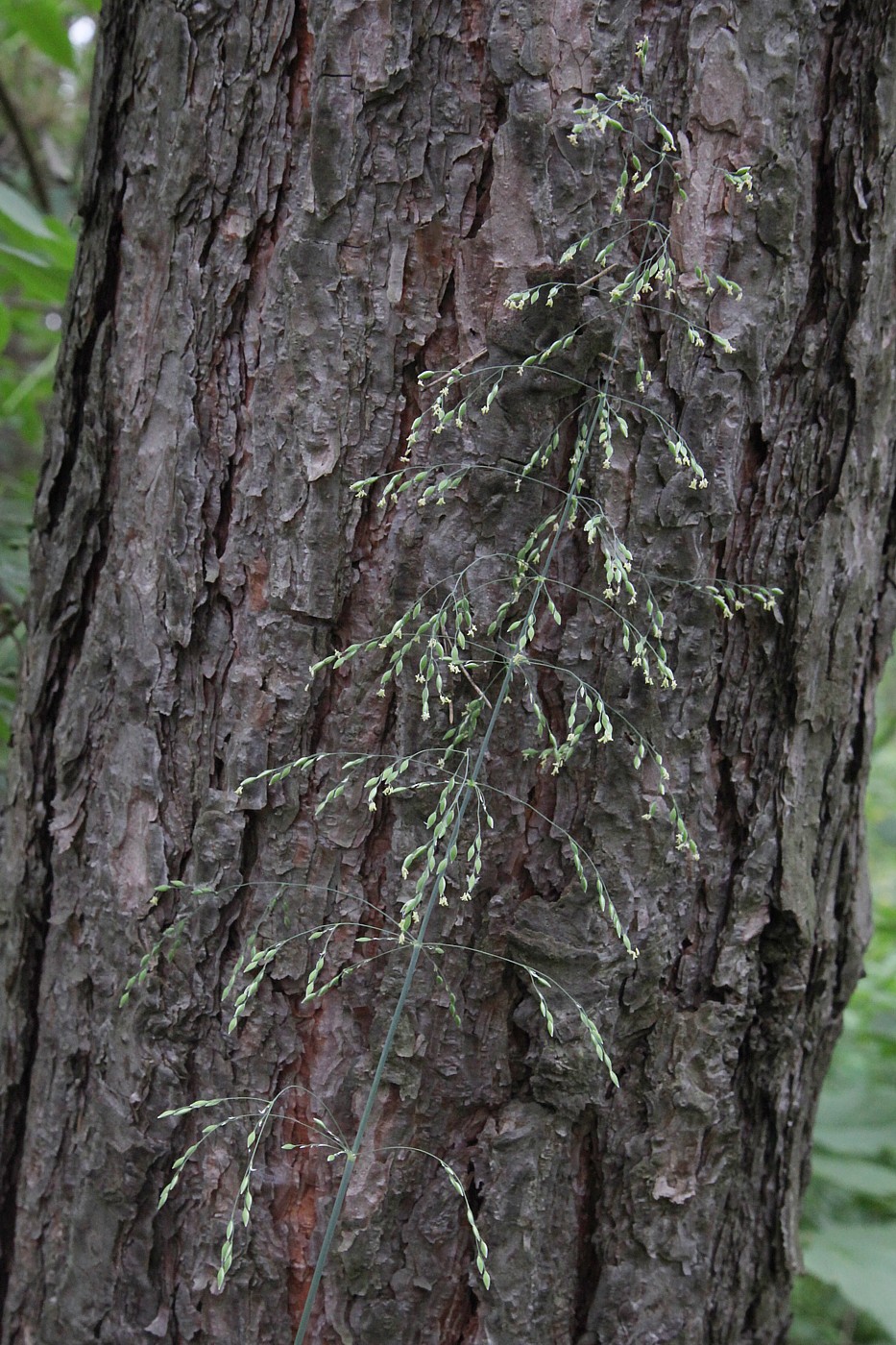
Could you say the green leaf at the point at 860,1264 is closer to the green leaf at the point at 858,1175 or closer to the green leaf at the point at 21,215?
the green leaf at the point at 858,1175

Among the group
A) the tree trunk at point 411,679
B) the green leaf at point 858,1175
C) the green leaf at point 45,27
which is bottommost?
the green leaf at point 858,1175

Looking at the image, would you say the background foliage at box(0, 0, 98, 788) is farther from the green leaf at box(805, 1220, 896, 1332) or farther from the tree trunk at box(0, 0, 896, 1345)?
the green leaf at box(805, 1220, 896, 1332)

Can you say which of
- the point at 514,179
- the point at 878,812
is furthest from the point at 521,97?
the point at 878,812

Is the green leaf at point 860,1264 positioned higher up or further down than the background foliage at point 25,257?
further down

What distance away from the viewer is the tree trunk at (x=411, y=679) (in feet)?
3.67

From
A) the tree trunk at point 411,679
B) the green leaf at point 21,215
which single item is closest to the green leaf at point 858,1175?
the tree trunk at point 411,679

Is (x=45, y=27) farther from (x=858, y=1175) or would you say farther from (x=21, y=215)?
(x=858, y=1175)

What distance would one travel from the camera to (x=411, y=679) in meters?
1.17

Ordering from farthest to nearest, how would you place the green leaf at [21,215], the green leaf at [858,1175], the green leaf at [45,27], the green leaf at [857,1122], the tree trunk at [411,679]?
1. the green leaf at [857,1122]
2. the green leaf at [858,1175]
3. the green leaf at [45,27]
4. the green leaf at [21,215]
5. the tree trunk at [411,679]

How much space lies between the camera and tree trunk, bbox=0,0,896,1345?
1.12 m

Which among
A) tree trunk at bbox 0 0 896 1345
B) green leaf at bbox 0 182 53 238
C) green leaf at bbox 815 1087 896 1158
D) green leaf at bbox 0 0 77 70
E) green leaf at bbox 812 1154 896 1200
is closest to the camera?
tree trunk at bbox 0 0 896 1345

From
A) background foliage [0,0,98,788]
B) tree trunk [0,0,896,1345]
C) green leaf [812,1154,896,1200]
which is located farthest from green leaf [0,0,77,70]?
green leaf [812,1154,896,1200]

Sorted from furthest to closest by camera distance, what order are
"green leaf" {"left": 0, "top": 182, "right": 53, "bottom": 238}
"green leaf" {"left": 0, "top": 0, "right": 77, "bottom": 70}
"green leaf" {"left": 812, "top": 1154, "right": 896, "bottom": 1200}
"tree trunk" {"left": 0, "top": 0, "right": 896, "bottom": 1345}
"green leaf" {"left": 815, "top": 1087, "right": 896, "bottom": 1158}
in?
"green leaf" {"left": 815, "top": 1087, "right": 896, "bottom": 1158}, "green leaf" {"left": 812, "top": 1154, "right": 896, "bottom": 1200}, "green leaf" {"left": 0, "top": 0, "right": 77, "bottom": 70}, "green leaf" {"left": 0, "top": 182, "right": 53, "bottom": 238}, "tree trunk" {"left": 0, "top": 0, "right": 896, "bottom": 1345}

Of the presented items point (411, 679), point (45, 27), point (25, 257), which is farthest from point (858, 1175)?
point (45, 27)
